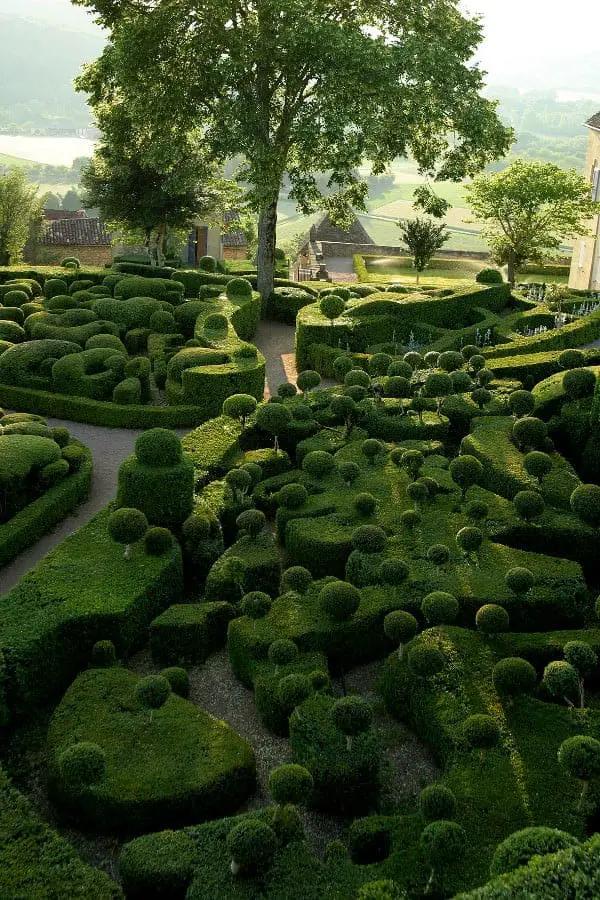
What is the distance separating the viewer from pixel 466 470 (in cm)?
1938

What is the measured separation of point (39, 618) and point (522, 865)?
943 centimetres

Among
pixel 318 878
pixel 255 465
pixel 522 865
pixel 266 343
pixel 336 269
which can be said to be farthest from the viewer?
pixel 336 269

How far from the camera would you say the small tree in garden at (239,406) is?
2303cm

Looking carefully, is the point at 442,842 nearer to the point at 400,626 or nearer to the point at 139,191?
the point at 400,626

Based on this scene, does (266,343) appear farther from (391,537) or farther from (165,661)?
(165,661)

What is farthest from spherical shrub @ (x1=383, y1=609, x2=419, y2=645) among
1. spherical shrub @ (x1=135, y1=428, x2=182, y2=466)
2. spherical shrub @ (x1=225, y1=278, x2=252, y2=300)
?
spherical shrub @ (x1=225, y1=278, x2=252, y2=300)

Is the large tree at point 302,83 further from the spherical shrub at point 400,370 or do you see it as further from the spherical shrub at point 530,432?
the spherical shrub at point 530,432

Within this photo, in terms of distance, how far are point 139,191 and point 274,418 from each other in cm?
2899

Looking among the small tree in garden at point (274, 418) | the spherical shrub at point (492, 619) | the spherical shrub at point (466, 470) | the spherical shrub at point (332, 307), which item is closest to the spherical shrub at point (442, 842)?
the spherical shrub at point (492, 619)

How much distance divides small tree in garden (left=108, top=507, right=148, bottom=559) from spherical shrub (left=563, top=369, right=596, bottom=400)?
40.0 ft

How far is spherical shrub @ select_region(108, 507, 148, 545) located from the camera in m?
16.8

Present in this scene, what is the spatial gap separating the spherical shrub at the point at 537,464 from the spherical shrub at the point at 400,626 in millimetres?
6272

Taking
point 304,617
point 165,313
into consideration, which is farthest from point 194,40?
point 304,617

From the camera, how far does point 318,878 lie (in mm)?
10656
